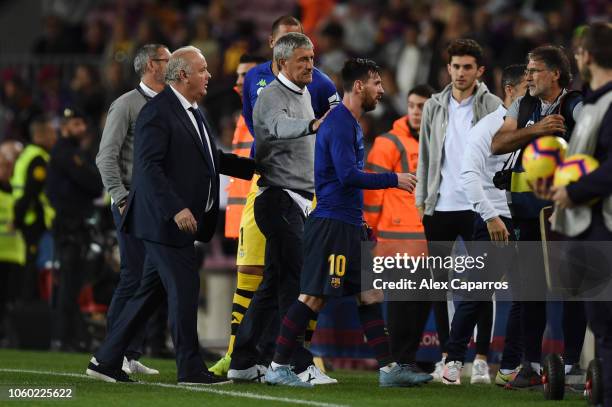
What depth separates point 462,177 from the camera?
382 inches

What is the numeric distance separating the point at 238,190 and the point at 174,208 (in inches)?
82.8

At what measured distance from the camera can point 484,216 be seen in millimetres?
9508

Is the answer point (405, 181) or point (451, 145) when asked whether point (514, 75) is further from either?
point (405, 181)

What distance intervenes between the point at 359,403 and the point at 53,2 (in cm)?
1617

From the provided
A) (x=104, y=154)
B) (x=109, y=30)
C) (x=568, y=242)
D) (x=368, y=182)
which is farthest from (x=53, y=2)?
(x=568, y=242)

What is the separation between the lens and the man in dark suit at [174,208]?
8891 millimetres

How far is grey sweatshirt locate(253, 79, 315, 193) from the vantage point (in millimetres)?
9448

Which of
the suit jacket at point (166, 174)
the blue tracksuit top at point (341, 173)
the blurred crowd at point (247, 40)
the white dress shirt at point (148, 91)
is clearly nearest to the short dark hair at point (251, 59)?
the white dress shirt at point (148, 91)

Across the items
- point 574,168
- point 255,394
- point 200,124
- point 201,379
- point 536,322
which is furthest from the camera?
point 536,322

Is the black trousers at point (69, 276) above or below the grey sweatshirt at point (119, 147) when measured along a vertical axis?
below

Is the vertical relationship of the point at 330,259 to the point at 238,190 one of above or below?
below

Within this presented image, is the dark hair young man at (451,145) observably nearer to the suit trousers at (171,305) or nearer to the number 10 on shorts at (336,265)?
the number 10 on shorts at (336,265)

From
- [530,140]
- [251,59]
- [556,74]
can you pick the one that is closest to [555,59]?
[556,74]

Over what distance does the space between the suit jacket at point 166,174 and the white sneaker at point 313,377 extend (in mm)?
1198
